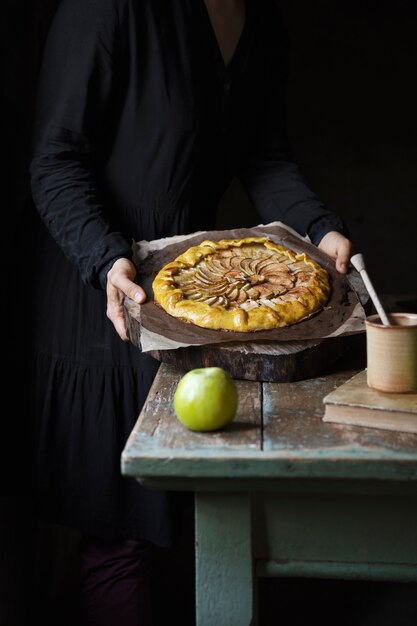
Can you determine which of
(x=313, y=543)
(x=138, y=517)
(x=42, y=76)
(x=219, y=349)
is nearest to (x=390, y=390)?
(x=313, y=543)

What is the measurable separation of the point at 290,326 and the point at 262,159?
100 centimetres

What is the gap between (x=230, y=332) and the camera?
6.11 ft

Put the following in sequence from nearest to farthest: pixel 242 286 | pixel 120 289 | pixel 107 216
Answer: pixel 120 289 < pixel 242 286 < pixel 107 216

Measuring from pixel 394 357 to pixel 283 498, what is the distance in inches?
13.4

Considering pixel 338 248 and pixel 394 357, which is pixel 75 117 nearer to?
pixel 338 248

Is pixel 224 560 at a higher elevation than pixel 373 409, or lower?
lower

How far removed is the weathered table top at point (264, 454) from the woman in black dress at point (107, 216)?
72 cm

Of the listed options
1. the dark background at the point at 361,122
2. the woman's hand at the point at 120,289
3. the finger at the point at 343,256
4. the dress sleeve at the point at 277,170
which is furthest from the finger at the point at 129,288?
the dark background at the point at 361,122

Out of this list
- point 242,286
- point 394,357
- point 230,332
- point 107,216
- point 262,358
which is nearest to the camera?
point 394,357

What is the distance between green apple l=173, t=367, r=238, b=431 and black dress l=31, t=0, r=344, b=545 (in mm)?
675

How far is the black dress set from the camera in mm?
2129

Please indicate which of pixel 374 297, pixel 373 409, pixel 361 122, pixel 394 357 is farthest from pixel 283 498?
pixel 361 122

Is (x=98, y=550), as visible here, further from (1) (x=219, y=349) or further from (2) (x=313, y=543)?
(2) (x=313, y=543)

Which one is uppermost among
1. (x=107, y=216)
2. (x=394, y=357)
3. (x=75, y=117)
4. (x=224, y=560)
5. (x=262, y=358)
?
(x=75, y=117)
